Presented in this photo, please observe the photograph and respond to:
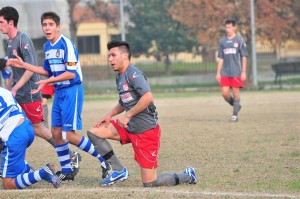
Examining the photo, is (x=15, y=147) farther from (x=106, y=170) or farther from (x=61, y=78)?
(x=106, y=170)

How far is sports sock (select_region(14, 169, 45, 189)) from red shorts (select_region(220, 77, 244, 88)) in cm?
895

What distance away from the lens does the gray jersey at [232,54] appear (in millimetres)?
17062

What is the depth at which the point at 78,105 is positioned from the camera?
374 inches

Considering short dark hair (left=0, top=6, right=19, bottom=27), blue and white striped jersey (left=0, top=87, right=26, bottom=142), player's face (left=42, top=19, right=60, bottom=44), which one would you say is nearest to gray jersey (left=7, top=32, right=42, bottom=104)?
short dark hair (left=0, top=6, right=19, bottom=27)

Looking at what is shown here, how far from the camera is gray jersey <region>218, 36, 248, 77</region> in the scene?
1706 cm

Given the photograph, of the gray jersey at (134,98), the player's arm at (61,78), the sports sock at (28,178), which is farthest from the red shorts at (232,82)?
the sports sock at (28,178)

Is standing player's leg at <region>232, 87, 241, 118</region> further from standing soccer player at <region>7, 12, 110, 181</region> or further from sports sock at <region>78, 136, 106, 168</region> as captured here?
standing soccer player at <region>7, 12, 110, 181</region>

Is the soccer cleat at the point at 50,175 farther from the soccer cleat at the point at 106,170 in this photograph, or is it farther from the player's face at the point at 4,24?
the player's face at the point at 4,24

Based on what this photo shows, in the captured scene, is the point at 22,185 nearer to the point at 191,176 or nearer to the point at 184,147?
the point at 191,176

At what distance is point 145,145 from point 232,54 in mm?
8702

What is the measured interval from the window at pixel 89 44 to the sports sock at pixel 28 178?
42.2 metres

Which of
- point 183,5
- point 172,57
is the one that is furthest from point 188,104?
point 172,57

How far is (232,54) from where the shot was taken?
17172 mm

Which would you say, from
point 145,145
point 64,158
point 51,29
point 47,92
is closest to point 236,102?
point 47,92
